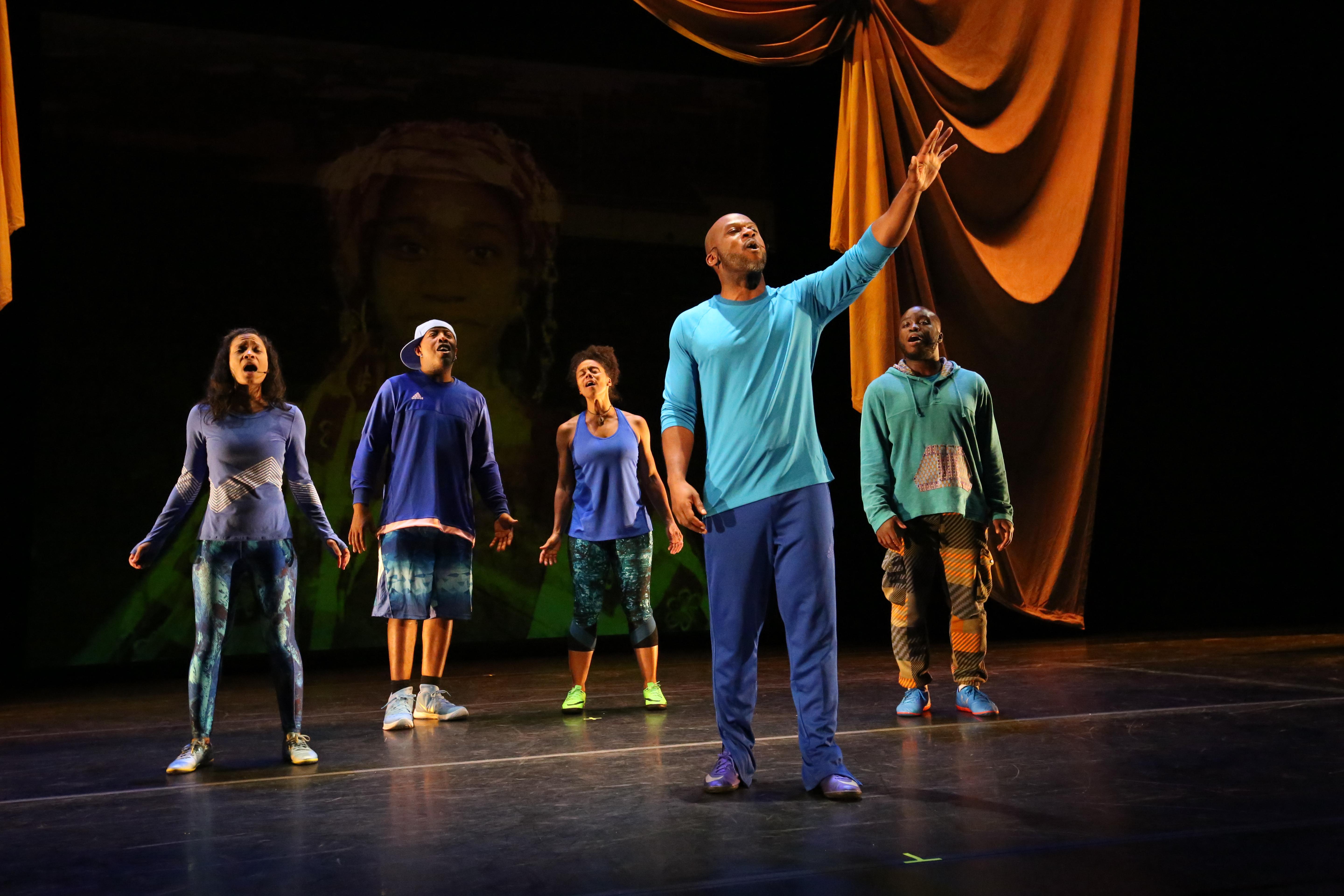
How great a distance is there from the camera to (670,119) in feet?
23.5

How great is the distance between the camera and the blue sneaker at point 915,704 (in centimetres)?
436

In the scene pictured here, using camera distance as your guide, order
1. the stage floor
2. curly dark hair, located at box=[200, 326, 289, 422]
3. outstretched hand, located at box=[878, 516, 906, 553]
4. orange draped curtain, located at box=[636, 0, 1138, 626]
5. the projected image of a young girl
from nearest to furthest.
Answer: the stage floor
curly dark hair, located at box=[200, 326, 289, 422]
outstretched hand, located at box=[878, 516, 906, 553]
the projected image of a young girl
orange draped curtain, located at box=[636, 0, 1138, 626]

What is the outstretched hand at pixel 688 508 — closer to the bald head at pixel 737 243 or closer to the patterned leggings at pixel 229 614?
the bald head at pixel 737 243

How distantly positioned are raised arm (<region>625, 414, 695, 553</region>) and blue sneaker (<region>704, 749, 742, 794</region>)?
1.77 m

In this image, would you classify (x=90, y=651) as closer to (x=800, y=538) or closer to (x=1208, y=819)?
(x=800, y=538)

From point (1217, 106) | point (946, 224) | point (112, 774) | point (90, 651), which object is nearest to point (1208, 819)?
point (112, 774)

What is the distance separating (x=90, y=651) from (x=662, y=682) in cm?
296

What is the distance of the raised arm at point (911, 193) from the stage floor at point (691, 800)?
4.69 feet

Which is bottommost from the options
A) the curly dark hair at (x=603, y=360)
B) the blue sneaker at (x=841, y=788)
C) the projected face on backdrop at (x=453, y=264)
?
the blue sneaker at (x=841, y=788)

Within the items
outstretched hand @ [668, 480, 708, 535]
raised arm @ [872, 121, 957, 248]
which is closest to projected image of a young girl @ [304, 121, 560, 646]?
outstretched hand @ [668, 480, 708, 535]

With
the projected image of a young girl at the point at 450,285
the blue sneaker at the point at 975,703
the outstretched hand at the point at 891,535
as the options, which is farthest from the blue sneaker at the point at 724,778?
the projected image of a young girl at the point at 450,285

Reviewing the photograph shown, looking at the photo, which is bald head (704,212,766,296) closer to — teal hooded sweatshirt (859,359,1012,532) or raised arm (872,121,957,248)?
raised arm (872,121,957,248)

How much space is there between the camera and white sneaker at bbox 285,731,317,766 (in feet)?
12.3

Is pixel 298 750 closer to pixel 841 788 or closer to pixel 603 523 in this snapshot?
pixel 603 523
